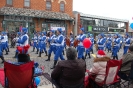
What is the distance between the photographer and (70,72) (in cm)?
411

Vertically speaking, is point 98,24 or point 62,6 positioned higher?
point 62,6

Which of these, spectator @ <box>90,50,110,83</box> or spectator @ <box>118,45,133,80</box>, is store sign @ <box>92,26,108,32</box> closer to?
spectator @ <box>118,45,133,80</box>

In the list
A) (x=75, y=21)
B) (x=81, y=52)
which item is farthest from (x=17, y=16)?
(x=81, y=52)

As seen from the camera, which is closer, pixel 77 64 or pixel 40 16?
pixel 77 64

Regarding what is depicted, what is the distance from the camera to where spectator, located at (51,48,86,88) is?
413 centimetres

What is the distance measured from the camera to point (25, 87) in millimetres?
4113

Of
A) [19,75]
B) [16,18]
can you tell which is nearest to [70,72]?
[19,75]

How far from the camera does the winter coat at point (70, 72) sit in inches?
162

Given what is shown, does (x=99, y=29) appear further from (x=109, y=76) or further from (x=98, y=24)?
(x=109, y=76)

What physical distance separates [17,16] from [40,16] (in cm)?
319

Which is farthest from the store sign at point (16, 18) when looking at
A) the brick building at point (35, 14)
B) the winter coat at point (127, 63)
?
the winter coat at point (127, 63)

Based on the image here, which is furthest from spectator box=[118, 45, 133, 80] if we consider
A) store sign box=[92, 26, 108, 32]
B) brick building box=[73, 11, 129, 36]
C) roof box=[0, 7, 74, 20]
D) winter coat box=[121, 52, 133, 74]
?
store sign box=[92, 26, 108, 32]

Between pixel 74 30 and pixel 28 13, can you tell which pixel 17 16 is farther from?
pixel 74 30

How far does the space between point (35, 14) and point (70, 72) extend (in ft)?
81.3
